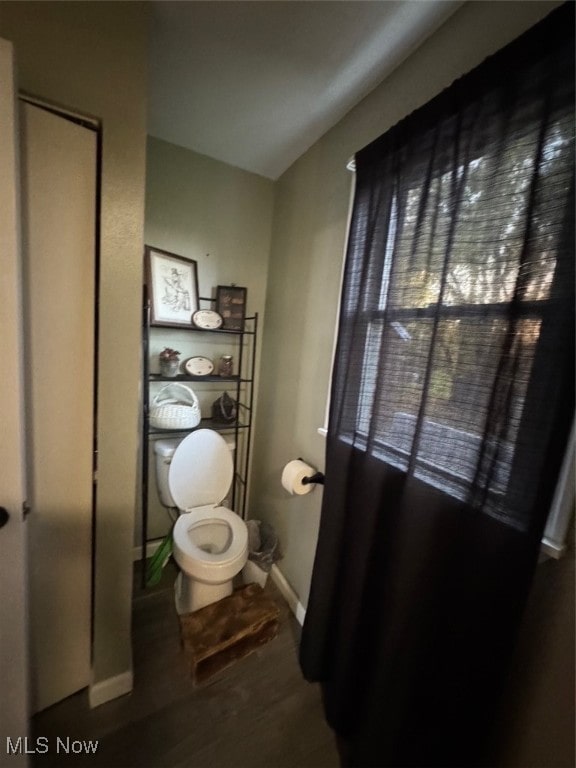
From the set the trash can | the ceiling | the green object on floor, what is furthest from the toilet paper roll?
the ceiling

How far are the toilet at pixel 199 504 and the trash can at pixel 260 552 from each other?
18 centimetres

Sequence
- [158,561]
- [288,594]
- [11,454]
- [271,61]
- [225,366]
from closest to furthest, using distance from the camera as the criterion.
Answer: [11,454] → [271,61] → [158,561] → [288,594] → [225,366]

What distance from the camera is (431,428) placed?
826 millimetres

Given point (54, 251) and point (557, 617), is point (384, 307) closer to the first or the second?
point (557, 617)

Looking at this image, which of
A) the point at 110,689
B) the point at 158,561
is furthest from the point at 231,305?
the point at 110,689

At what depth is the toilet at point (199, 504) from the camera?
4.73 ft

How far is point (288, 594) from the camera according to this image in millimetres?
1659

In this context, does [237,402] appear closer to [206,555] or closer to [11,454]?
[206,555]

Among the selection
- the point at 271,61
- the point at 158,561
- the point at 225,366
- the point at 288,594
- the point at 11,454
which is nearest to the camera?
the point at 11,454

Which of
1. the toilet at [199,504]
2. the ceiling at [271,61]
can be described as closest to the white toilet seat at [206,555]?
the toilet at [199,504]

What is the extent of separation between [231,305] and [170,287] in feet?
1.20

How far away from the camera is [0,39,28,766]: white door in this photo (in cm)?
68

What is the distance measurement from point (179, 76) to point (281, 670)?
2615 millimetres

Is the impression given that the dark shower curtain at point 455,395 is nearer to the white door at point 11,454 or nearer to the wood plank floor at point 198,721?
the wood plank floor at point 198,721
